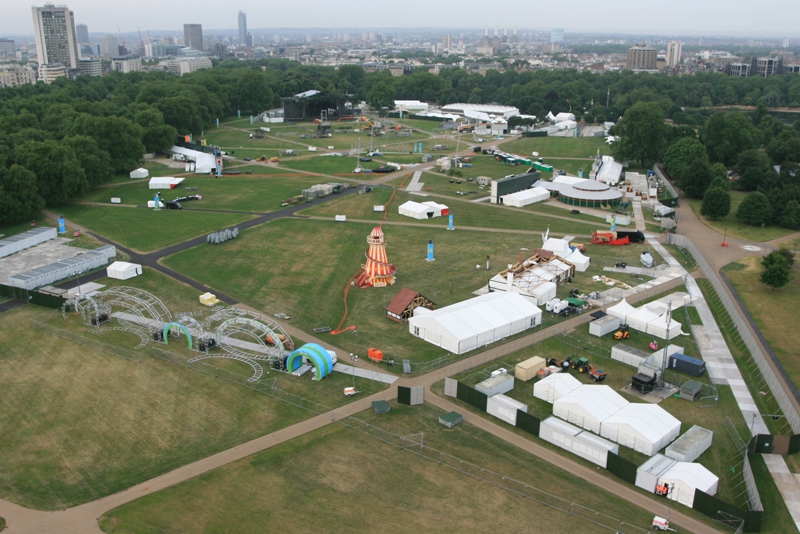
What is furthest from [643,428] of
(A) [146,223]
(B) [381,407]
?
(A) [146,223]

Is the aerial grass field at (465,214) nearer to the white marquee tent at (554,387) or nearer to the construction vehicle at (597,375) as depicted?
the construction vehicle at (597,375)

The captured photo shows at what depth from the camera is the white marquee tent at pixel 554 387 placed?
122 feet

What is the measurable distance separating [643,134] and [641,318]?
6217 centimetres

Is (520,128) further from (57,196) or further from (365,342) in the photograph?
(365,342)

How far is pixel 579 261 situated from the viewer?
57875 millimetres

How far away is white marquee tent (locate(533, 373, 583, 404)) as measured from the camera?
3719cm

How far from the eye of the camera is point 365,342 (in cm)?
4403

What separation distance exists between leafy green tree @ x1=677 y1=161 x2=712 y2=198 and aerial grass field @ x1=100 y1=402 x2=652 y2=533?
64.6 metres

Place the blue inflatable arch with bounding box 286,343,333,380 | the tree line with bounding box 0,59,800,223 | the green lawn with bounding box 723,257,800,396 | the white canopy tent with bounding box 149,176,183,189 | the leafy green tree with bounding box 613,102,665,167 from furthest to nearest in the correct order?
1. the leafy green tree with bounding box 613,102,665,167
2. the white canopy tent with bounding box 149,176,183,189
3. the tree line with bounding box 0,59,800,223
4. the green lawn with bounding box 723,257,800,396
5. the blue inflatable arch with bounding box 286,343,333,380

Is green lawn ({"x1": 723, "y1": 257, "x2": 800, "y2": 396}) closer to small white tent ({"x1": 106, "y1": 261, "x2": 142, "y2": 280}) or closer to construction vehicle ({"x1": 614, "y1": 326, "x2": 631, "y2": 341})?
construction vehicle ({"x1": 614, "y1": 326, "x2": 631, "y2": 341})

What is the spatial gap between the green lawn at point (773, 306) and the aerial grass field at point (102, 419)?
31.8 metres

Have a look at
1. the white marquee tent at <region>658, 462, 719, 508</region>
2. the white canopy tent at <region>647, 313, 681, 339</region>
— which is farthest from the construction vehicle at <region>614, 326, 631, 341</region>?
the white marquee tent at <region>658, 462, 719, 508</region>

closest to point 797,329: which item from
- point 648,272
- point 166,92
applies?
point 648,272

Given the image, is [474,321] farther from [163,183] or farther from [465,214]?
[163,183]
